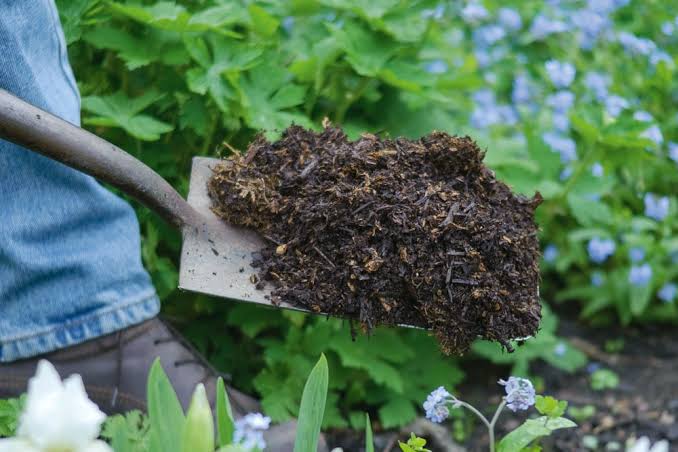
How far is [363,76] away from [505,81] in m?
1.32

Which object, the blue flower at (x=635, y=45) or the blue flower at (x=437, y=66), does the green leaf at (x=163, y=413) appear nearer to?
the blue flower at (x=437, y=66)

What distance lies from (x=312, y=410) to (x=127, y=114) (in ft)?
3.00

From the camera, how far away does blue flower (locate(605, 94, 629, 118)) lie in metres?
2.59

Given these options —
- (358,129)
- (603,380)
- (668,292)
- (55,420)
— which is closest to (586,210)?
(668,292)

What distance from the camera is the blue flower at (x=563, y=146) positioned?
8.35 ft

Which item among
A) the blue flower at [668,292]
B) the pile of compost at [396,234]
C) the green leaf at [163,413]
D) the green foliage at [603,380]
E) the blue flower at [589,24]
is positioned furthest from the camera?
the blue flower at [589,24]

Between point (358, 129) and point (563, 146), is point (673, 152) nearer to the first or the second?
point (563, 146)

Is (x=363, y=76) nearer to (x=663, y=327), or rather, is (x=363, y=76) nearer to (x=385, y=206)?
(x=385, y=206)

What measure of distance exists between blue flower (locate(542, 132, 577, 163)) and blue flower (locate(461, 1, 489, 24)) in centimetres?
63

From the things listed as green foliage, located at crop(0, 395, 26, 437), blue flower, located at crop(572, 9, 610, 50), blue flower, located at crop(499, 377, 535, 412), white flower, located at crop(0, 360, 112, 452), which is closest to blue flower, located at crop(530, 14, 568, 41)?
blue flower, located at crop(572, 9, 610, 50)

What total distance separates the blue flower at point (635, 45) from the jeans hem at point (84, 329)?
2.06 meters

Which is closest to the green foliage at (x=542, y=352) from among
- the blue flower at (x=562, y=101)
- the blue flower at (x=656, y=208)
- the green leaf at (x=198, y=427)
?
the blue flower at (x=656, y=208)

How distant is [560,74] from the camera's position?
2822mm

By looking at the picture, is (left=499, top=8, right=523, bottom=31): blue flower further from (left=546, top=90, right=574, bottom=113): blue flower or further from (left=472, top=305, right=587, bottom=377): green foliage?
(left=472, top=305, right=587, bottom=377): green foliage
